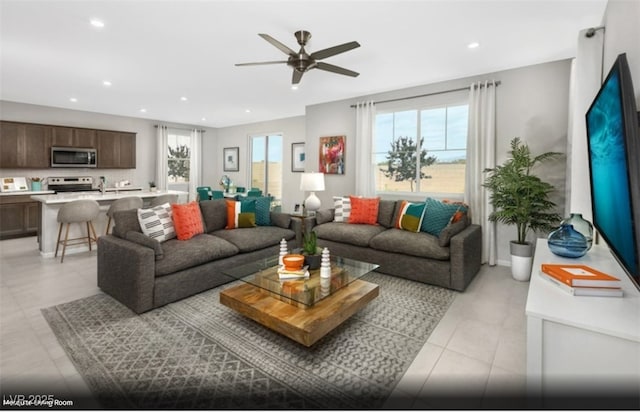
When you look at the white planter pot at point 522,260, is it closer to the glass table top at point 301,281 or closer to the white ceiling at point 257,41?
the glass table top at point 301,281

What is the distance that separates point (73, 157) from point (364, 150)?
5948mm

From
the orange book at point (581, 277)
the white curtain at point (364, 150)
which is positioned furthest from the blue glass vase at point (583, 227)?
the white curtain at point (364, 150)

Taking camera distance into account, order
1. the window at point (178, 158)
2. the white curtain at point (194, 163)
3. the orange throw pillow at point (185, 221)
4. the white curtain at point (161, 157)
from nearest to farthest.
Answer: the orange throw pillow at point (185, 221) < the white curtain at point (161, 157) < the window at point (178, 158) < the white curtain at point (194, 163)

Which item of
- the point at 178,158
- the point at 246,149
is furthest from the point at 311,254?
the point at 178,158

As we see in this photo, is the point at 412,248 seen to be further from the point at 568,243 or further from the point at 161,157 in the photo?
the point at 161,157

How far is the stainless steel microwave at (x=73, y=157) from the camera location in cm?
601

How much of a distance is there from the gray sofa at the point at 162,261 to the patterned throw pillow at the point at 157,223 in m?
0.08

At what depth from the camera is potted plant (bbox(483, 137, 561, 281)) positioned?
338 centimetres

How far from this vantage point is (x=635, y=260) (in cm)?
104

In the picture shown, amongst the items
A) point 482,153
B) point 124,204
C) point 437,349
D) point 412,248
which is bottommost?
point 437,349

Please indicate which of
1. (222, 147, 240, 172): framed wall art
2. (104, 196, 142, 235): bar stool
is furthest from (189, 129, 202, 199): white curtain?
(104, 196, 142, 235): bar stool

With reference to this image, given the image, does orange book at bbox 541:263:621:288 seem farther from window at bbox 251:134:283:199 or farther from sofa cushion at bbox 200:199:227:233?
window at bbox 251:134:283:199

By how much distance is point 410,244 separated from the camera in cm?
342

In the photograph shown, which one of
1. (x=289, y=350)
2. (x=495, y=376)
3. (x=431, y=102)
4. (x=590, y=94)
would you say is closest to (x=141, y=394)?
(x=289, y=350)
